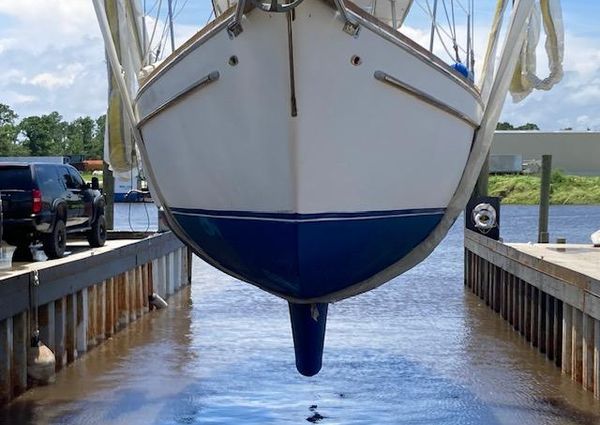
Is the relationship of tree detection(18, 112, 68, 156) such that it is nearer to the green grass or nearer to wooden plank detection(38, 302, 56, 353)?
the green grass

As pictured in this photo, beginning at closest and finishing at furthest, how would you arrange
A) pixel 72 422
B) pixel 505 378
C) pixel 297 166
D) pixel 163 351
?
pixel 297 166, pixel 72 422, pixel 505 378, pixel 163 351

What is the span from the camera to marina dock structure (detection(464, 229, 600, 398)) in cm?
1539

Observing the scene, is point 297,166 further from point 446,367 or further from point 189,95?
point 446,367

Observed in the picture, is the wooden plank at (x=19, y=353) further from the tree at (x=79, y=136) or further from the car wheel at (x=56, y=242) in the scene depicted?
the tree at (x=79, y=136)

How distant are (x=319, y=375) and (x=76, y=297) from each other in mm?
4157

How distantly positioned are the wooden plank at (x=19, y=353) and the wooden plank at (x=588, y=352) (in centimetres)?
777

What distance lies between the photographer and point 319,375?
17.8 meters

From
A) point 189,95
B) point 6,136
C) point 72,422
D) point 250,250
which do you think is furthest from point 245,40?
point 6,136

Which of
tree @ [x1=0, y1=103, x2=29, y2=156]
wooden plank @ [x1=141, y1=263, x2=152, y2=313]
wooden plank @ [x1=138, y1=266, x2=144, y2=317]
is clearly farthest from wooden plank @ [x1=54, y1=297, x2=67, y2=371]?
tree @ [x1=0, y1=103, x2=29, y2=156]

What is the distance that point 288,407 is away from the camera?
51.6ft

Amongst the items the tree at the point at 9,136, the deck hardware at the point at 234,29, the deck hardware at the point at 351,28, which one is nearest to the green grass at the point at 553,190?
the tree at the point at 9,136

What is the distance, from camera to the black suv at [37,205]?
18.0 metres

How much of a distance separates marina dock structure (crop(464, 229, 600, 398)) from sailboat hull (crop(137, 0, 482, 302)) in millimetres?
5533

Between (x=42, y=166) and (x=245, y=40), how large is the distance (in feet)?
35.6
